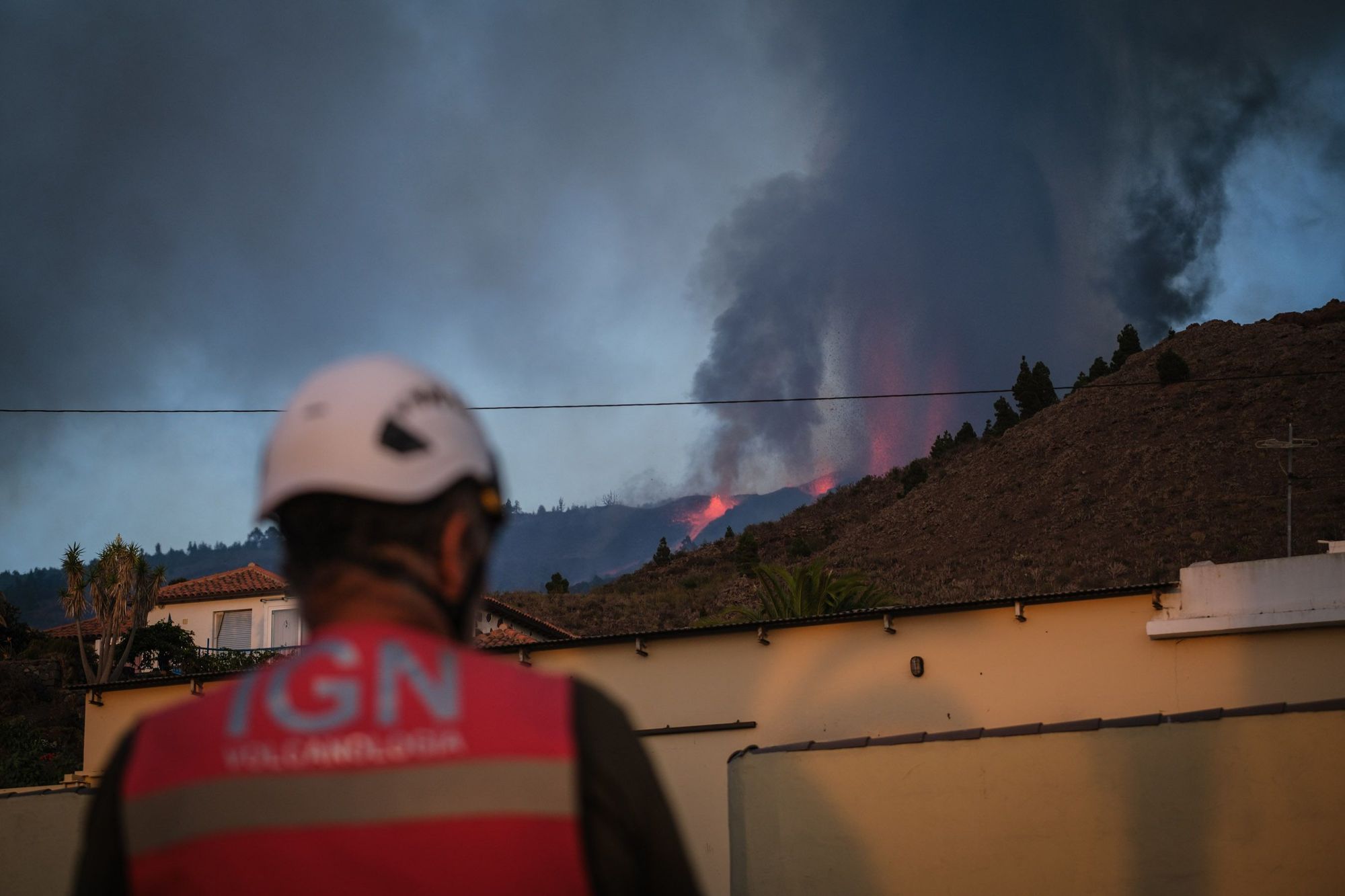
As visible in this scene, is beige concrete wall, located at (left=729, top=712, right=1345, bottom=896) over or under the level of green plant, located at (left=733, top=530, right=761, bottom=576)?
under

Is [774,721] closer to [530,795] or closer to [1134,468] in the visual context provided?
[530,795]

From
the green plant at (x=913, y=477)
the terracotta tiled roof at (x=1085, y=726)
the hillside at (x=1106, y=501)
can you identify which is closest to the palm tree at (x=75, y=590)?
the hillside at (x=1106, y=501)

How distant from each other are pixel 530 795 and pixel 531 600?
7362cm

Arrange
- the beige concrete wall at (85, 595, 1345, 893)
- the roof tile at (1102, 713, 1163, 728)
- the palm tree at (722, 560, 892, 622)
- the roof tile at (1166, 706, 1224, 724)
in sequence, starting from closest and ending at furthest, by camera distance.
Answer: the roof tile at (1166, 706, 1224, 724)
the roof tile at (1102, 713, 1163, 728)
the beige concrete wall at (85, 595, 1345, 893)
the palm tree at (722, 560, 892, 622)

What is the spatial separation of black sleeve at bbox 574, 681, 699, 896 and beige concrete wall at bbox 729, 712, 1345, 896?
8.87 metres

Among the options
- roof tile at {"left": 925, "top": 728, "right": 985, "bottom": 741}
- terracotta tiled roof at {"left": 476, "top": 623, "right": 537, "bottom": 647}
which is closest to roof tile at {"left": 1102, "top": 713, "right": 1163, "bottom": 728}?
roof tile at {"left": 925, "top": 728, "right": 985, "bottom": 741}

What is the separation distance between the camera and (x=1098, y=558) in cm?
5819

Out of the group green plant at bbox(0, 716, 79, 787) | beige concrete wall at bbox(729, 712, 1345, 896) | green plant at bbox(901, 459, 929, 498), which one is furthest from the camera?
green plant at bbox(901, 459, 929, 498)

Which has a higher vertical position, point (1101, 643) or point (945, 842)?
point (1101, 643)

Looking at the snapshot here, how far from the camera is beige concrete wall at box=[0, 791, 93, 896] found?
51.2 ft

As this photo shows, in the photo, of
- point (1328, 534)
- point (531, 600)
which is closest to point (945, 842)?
point (1328, 534)

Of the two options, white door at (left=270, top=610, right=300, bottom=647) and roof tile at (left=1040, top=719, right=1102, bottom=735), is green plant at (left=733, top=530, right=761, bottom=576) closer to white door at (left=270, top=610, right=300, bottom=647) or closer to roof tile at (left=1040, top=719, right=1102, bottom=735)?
white door at (left=270, top=610, right=300, bottom=647)

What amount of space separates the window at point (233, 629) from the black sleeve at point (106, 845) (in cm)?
5232

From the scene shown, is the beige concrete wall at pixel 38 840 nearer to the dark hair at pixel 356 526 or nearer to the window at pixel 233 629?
the dark hair at pixel 356 526
